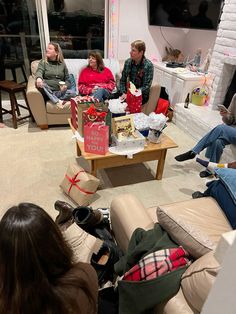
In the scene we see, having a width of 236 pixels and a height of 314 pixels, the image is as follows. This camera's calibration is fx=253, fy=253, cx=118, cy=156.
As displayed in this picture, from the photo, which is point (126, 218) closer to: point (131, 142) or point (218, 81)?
point (131, 142)

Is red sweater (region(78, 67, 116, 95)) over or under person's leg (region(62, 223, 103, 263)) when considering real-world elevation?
over

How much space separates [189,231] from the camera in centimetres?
113

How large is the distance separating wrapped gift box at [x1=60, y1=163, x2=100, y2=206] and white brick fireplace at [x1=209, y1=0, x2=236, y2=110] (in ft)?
7.37

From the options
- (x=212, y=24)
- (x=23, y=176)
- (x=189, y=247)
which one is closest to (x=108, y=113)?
(x=23, y=176)

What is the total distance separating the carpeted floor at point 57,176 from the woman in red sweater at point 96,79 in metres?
0.76

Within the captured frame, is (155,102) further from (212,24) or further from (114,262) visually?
(114,262)

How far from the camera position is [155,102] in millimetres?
3672

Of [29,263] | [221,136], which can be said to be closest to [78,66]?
[221,136]

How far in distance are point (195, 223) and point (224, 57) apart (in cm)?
249

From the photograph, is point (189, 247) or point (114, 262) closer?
point (189, 247)

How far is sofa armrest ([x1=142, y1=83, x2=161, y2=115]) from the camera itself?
3518mm

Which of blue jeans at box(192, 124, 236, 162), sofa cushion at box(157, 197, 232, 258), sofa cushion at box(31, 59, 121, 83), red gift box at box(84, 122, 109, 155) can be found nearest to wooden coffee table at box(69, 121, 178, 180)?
red gift box at box(84, 122, 109, 155)

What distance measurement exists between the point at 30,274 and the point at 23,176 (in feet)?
6.20

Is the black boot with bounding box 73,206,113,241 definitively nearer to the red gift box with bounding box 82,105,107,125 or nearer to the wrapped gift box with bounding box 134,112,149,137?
the red gift box with bounding box 82,105,107,125
